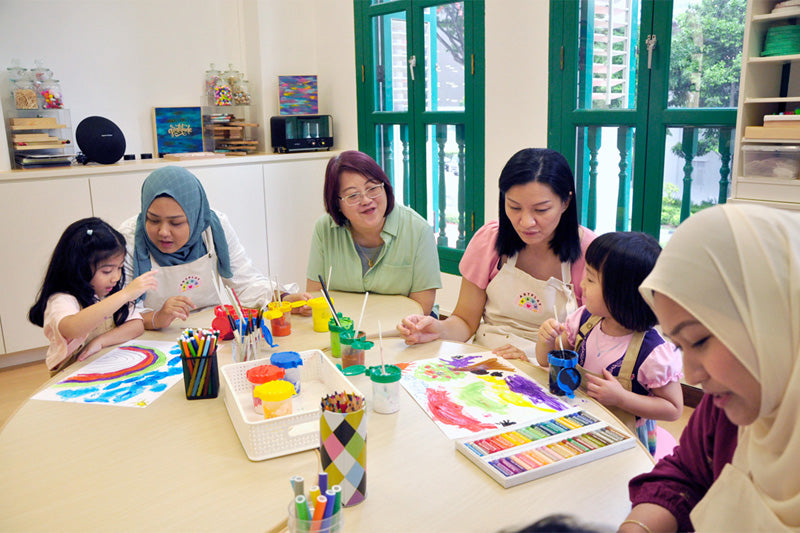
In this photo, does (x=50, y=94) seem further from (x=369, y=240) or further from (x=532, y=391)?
(x=532, y=391)

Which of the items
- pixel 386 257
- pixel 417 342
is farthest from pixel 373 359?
pixel 386 257

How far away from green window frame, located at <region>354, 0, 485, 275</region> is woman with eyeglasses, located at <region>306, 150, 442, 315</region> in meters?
1.52

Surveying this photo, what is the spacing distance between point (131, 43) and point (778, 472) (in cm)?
450

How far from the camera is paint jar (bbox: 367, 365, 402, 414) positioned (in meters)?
1.46

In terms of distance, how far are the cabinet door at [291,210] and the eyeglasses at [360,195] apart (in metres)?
2.22

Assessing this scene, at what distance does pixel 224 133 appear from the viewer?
473cm

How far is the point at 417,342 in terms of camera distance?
1.94 metres

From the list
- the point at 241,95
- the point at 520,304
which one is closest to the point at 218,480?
the point at 520,304

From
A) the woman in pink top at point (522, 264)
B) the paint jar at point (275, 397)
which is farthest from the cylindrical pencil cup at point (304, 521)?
the woman in pink top at point (522, 264)

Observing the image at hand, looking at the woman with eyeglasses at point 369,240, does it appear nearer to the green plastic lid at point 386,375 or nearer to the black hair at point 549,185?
the black hair at point 549,185

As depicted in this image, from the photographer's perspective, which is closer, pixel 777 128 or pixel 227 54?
pixel 777 128

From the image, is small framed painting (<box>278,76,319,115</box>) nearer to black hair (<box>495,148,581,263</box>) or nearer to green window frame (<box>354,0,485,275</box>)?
green window frame (<box>354,0,485,275</box>)

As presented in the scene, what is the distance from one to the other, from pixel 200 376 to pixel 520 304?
105 cm

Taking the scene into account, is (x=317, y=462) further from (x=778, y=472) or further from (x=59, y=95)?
(x=59, y=95)
